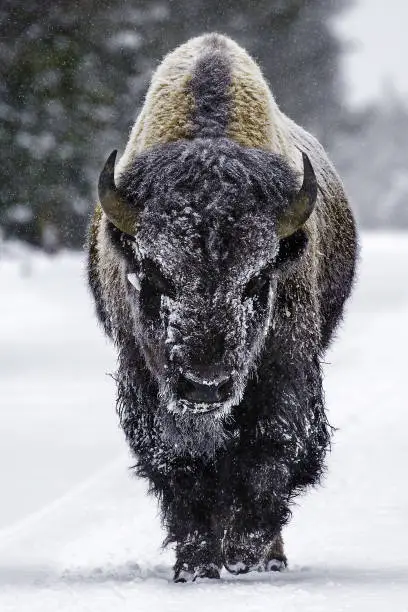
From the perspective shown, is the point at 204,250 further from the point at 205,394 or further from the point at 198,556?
the point at 198,556

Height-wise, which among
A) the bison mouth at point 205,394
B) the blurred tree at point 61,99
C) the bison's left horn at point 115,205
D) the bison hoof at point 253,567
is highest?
the blurred tree at point 61,99

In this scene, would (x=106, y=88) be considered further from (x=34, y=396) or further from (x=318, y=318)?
(x=318, y=318)

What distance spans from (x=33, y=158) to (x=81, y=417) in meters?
2.76

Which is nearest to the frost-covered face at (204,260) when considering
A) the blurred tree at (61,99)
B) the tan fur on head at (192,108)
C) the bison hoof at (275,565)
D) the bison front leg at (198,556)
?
the tan fur on head at (192,108)

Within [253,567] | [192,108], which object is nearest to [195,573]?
[253,567]

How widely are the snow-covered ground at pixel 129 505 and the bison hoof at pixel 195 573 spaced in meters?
0.11

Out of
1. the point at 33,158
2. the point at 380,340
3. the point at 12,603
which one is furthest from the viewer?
the point at 380,340

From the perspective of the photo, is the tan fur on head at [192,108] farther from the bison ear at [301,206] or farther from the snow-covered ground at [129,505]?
the snow-covered ground at [129,505]

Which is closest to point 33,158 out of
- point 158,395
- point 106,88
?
point 106,88

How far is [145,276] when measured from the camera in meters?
5.64

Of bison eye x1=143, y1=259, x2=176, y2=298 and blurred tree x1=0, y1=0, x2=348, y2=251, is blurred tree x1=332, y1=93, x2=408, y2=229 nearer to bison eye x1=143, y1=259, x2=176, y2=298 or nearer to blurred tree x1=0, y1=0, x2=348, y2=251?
blurred tree x1=0, y1=0, x2=348, y2=251

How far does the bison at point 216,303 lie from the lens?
5.36m

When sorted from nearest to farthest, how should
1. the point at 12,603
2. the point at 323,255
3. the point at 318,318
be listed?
the point at 12,603 → the point at 318,318 → the point at 323,255

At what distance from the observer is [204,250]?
17.6 ft
